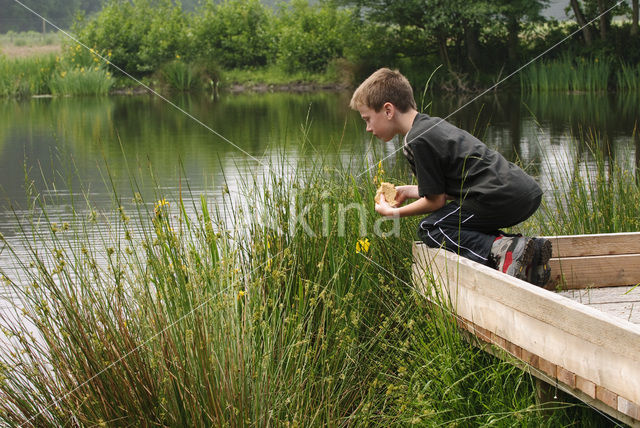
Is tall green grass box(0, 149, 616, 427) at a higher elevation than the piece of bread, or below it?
below

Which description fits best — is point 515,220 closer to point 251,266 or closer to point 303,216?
point 303,216

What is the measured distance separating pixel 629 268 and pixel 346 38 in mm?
22966

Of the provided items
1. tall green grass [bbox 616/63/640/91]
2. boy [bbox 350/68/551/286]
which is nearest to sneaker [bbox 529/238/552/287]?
boy [bbox 350/68/551/286]

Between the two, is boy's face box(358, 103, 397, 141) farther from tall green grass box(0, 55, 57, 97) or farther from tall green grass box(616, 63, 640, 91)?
tall green grass box(0, 55, 57, 97)

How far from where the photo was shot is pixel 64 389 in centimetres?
246

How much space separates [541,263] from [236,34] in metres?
27.5

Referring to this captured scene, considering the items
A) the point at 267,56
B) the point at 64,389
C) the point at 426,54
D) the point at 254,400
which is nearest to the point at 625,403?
the point at 254,400

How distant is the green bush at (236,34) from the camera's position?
28375mm

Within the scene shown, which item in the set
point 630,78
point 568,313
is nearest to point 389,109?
point 568,313

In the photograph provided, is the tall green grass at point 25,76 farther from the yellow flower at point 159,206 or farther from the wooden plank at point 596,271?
the wooden plank at point 596,271

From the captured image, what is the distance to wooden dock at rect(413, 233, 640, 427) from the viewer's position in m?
2.12

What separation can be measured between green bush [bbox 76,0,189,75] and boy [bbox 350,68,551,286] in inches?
942

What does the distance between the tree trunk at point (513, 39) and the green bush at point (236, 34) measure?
850 centimetres

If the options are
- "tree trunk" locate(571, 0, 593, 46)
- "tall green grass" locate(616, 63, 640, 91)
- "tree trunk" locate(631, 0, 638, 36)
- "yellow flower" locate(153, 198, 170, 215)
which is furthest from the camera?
"tree trunk" locate(571, 0, 593, 46)
